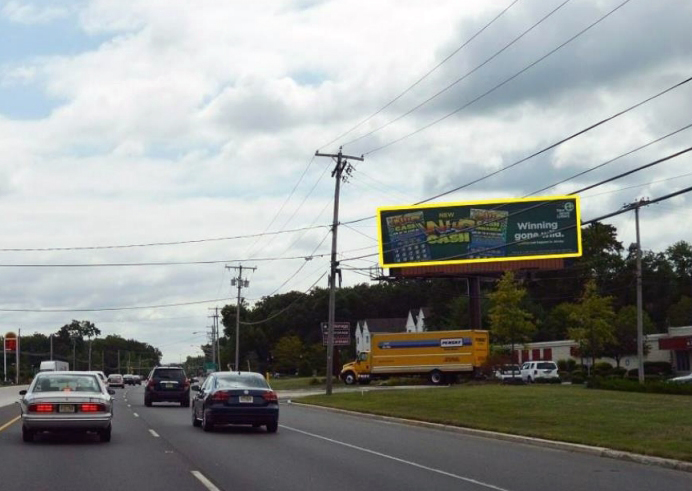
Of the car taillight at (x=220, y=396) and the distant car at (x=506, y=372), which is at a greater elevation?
the car taillight at (x=220, y=396)

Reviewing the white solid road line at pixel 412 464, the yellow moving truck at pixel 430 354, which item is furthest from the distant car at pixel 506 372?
the white solid road line at pixel 412 464

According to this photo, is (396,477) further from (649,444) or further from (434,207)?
(434,207)

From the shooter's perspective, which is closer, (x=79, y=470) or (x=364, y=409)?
(x=79, y=470)

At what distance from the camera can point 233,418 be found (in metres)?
22.8

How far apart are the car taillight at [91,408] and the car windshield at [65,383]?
30.0 inches

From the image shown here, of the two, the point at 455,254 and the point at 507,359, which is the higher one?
the point at 455,254

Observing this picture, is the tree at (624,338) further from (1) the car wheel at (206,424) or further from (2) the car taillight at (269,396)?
(1) the car wheel at (206,424)

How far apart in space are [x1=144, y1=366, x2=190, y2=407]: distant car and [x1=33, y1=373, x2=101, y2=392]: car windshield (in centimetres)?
1772

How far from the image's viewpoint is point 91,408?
1922cm

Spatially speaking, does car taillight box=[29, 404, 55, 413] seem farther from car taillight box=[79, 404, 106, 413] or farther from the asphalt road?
the asphalt road

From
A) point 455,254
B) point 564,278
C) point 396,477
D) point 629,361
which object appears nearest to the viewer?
point 396,477

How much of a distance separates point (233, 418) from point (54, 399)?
16.5ft

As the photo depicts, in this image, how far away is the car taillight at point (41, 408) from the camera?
18.9 meters

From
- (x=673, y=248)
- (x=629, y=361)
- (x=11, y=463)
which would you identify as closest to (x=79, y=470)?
(x=11, y=463)
